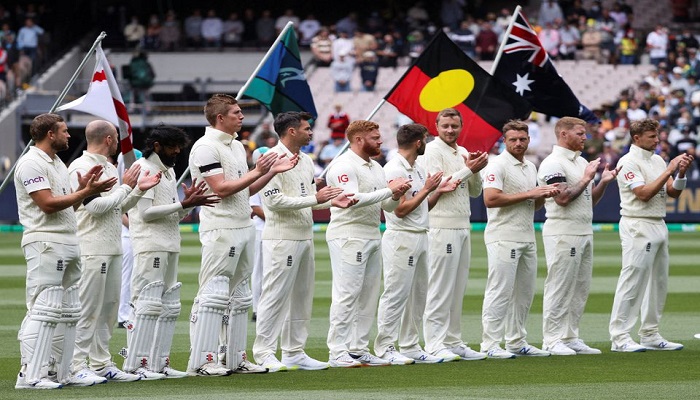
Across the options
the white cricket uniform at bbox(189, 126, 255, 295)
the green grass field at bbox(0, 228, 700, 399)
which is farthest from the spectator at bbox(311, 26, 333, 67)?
the white cricket uniform at bbox(189, 126, 255, 295)

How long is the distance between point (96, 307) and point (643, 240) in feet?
19.1

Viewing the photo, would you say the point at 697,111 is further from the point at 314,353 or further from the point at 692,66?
the point at 314,353

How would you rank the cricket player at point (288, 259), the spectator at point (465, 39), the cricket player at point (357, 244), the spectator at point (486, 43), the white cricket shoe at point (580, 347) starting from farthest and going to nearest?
the spectator at point (465, 39) → the spectator at point (486, 43) → the white cricket shoe at point (580, 347) → the cricket player at point (357, 244) → the cricket player at point (288, 259)

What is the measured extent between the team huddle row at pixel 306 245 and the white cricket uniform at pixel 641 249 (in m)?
0.02

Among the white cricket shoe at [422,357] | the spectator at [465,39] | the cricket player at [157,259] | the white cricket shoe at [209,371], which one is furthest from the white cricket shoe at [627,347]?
the spectator at [465,39]

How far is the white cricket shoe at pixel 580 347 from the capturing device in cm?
1347

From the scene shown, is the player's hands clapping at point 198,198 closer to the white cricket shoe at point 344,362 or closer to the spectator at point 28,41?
the white cricket shoe at point 344,362

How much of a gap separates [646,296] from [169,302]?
539cm

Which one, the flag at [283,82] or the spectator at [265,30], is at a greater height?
the flag at [283,82]

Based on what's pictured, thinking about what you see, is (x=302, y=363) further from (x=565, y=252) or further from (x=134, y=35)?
(x=134, y=35)

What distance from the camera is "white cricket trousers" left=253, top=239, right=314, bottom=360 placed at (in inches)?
478

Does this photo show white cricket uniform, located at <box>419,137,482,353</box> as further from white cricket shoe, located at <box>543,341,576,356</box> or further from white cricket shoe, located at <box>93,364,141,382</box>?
white cricket shoe, located at <box>93,364,141,382</box>

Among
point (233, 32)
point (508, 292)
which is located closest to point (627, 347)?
point (508, 292)

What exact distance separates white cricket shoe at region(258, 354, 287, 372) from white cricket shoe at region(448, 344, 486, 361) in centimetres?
195
